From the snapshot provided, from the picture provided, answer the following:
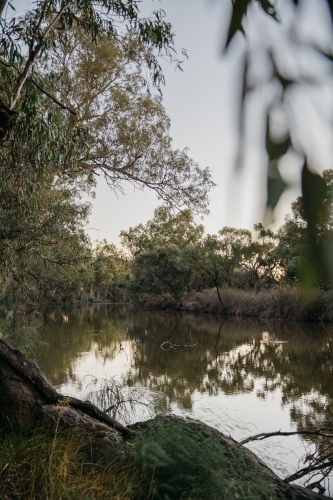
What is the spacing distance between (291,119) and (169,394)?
7854 mm

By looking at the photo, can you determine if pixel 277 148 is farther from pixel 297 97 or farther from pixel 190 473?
pixel 190 473

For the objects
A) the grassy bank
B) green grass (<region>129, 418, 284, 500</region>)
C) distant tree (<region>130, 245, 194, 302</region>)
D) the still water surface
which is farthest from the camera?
distant tree (<region>130, 245, 194, 302</region>)

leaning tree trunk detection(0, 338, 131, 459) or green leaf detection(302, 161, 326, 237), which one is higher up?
green leaf detection(302, 161, 326, 237)

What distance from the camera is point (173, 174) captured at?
8.79 meters

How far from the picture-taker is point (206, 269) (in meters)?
0.79

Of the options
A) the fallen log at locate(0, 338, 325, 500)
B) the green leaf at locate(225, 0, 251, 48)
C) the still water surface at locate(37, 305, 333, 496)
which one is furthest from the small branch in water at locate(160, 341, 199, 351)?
the green leaf at locate(225, 0, 251, 48)

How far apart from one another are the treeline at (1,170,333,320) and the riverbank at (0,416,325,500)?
0.83 meters

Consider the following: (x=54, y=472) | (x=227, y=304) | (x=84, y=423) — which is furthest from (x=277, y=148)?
(x=227, y=304)

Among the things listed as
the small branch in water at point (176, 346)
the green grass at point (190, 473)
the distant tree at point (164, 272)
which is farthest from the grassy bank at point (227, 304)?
the green grass at point (190, 473)

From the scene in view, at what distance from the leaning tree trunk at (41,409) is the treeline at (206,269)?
1.05 meters

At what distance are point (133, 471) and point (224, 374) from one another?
7590 mm

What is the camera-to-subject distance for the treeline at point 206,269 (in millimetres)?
278

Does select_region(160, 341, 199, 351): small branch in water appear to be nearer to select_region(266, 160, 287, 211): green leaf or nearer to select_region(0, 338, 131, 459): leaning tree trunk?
select_region(0, 338, 131, 459): leaning tree trunk

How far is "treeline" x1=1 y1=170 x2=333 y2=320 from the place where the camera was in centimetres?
28
